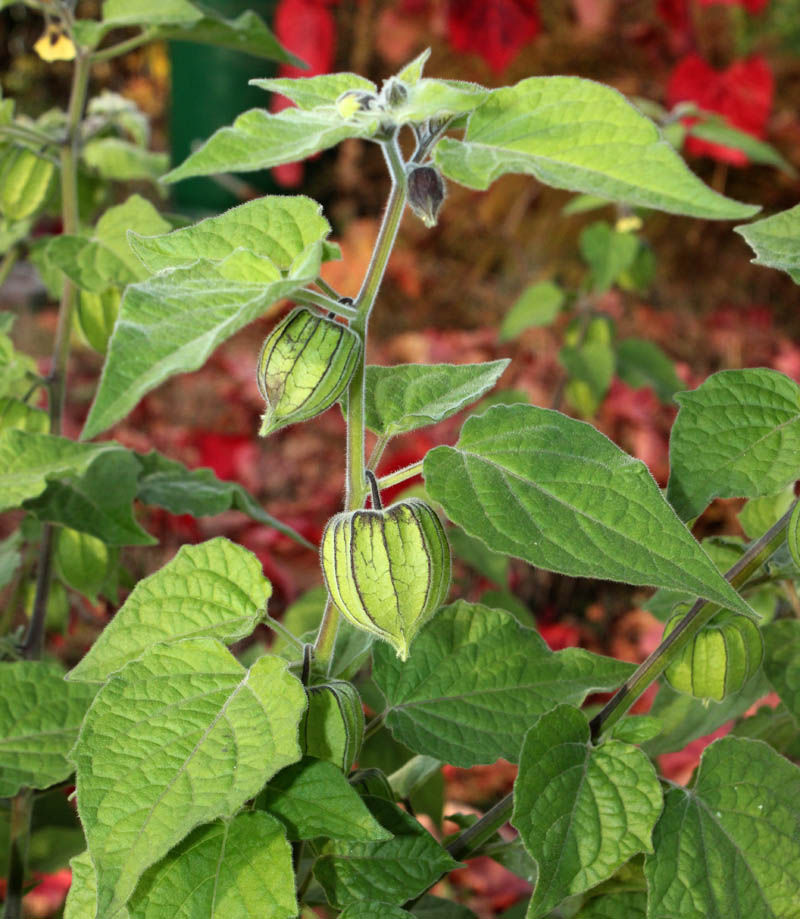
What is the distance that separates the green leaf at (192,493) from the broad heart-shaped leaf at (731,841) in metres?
0.25

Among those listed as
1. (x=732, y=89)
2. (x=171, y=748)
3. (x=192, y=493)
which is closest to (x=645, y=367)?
(x=192, y=493)

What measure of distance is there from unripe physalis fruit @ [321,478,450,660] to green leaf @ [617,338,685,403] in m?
0.67

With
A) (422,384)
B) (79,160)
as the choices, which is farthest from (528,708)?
(79,160)

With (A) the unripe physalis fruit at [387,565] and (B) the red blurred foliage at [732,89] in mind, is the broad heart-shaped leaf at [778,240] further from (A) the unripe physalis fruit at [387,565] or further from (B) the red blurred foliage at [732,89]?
(B) the red blurred foliage at [732,89]

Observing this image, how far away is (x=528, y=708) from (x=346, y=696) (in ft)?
0.30

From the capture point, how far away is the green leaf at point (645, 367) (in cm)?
99

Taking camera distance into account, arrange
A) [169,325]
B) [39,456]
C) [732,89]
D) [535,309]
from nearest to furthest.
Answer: [169,325], [39,456], [535,309], [732,89]

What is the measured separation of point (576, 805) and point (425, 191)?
0.74 feet

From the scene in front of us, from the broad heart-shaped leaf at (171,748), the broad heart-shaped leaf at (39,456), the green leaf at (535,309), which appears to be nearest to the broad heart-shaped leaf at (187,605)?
the broad heart-shaped leaf at (171,748)

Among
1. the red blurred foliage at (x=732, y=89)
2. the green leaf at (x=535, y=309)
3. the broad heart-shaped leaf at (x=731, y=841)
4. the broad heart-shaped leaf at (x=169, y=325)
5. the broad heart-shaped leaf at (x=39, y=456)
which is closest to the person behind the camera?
the broad heart-shaped leaf at (x=169, y=325)

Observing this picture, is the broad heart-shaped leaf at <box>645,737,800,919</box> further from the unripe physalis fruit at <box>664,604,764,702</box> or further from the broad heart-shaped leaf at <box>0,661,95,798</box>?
the broad heart-shaped leaf at <box>0,661,95,798</box>

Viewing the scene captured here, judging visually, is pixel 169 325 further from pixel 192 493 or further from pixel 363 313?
pixel 192 493

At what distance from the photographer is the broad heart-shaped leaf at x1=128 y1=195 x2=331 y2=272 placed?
34 centimetres

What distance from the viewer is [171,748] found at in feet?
1.10
